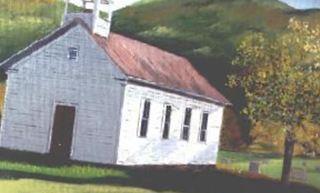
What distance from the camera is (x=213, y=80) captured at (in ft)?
13.4

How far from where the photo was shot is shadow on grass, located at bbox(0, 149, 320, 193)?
3.97m

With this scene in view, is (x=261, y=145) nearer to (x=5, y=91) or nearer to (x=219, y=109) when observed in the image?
(x=219, y=109)

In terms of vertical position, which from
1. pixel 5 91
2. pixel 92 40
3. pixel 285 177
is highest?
pixel 92 40

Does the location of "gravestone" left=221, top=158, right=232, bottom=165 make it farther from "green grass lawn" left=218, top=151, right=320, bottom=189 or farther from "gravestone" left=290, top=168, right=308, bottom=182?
"gravestone" left=290, top=168, right=308, bottom=182

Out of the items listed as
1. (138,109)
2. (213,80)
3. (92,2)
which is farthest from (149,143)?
(92,2)

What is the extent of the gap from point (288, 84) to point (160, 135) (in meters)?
0.70

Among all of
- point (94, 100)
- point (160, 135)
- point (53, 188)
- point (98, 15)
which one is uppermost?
point (98, 15)

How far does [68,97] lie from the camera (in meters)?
4.07

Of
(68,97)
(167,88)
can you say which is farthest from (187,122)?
(68,97)

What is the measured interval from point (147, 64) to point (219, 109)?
0.42 m

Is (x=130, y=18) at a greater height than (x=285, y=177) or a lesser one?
greater

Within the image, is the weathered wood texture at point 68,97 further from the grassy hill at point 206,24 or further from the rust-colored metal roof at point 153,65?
the grassy hill at point 206,24

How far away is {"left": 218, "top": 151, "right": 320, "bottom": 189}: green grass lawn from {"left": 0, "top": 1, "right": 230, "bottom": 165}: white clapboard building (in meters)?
0.09

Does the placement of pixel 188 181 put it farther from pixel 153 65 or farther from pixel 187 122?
pixel 153 65
